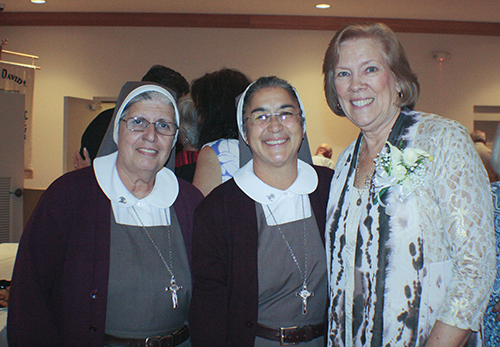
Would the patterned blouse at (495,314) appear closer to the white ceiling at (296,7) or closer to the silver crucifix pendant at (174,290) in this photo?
the silver crucifix pendant at (174,290)

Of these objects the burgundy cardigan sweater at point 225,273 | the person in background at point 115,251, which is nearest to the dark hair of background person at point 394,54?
the burgundy cardigan sweater at point 225,273

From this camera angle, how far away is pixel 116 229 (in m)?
1.90

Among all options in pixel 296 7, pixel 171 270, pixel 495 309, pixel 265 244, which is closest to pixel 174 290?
pixel 171 270

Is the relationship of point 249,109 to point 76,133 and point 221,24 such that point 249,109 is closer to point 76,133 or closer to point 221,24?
point 76,133

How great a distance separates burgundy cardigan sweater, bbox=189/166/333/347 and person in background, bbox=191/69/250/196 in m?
0.58

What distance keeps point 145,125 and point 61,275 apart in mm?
778

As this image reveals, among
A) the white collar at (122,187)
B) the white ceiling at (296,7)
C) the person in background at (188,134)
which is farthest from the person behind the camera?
the white ceiling at (296,7)

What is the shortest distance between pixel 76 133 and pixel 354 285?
6.14 m

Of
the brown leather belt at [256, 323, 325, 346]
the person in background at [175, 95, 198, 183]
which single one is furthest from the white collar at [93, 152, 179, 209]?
the person in background at [175, 95, 198, 183]

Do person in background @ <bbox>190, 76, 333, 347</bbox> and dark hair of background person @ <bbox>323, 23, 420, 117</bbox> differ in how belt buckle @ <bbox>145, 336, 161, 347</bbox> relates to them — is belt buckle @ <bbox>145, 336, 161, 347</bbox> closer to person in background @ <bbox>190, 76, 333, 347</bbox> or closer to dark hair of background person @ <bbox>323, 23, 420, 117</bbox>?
person in background @ <bbox>190, 76, 333, 347</bbox>

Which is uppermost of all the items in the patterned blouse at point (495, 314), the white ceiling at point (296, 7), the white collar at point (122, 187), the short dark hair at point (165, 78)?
the white ceiling at point (296, 7)

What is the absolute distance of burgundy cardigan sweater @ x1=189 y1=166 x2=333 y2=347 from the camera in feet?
5.94

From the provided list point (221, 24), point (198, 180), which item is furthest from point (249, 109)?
point (221, 24)

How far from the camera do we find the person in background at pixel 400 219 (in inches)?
56.0
